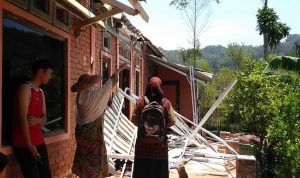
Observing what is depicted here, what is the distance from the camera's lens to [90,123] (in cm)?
455

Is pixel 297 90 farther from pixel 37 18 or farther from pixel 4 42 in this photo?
pixel 4 42

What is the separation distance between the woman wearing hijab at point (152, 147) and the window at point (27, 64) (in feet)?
3.63

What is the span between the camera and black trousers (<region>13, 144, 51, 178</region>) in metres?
3.66

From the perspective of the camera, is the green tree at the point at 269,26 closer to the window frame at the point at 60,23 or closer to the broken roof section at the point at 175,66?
the broken roof section at the point at 175,66

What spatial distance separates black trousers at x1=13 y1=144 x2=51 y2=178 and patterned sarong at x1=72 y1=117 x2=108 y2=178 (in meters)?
0.72

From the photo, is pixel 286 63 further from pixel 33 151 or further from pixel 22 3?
pixel 33 151

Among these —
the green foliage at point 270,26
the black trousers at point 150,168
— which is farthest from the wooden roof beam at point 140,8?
the green foliage at point 270,26

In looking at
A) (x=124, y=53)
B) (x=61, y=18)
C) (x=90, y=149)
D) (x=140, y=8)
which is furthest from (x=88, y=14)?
(x=124, y=53)

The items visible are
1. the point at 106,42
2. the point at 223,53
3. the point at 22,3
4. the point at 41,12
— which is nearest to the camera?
the point at 22,3

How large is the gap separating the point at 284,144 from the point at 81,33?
3493 millimetres

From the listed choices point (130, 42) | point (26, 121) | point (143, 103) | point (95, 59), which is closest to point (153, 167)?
point (143, 103)

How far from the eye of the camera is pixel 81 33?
6.45m

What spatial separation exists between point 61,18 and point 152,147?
6.94 ft

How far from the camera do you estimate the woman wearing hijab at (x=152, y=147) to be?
4.84 metres
